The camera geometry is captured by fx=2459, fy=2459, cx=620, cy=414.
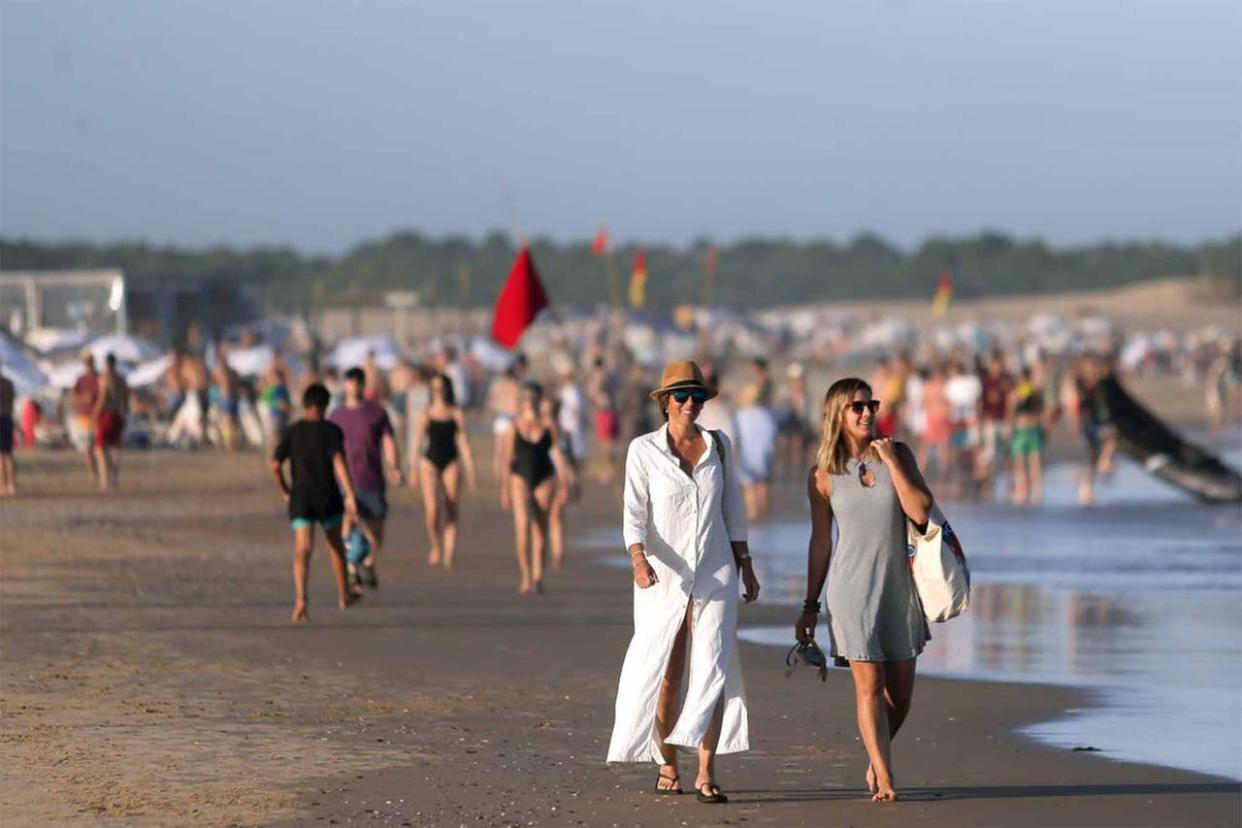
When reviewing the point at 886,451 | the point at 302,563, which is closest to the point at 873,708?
the point at 886,451

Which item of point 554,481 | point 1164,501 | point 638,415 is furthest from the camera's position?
point 638,415

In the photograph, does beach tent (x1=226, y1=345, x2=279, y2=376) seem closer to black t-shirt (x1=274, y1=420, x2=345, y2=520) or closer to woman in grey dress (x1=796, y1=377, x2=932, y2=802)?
black t-shirt (x1=274, y1=420, x2=345, y2=520)

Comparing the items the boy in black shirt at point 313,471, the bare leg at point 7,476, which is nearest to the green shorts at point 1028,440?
the bare leg at point 7,476

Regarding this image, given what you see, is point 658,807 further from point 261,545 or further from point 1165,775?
point 261,545

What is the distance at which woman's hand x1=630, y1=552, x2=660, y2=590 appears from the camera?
29.1 feet

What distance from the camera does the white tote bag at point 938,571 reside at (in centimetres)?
869

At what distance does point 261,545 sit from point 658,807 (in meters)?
13.2

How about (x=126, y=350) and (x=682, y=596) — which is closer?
(x=682, y=596)

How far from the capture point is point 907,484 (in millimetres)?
8695

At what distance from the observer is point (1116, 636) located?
15.1 m

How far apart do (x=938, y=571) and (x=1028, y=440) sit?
19.9m

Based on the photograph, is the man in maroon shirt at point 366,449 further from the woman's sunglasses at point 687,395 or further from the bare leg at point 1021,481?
the bare leg at point 1021,481

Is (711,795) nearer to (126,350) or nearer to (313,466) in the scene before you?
(313,466)

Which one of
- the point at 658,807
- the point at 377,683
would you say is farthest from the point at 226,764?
the point at 377,683
